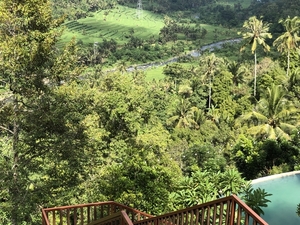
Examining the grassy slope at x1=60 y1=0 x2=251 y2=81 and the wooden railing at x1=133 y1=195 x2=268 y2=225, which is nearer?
the wooden railing at x1=133 y1=195 x2=268 y2=225

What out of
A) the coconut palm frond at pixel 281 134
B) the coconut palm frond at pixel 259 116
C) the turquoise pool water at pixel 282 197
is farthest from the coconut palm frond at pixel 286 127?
the turquoise pool water at pixel 282 197

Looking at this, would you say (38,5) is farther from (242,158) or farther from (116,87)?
(242,158)

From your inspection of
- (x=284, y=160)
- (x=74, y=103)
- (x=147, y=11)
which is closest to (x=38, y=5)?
(x=74, y=103)

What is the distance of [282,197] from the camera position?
12.9m

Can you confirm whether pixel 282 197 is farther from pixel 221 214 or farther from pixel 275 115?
pixel 221 214

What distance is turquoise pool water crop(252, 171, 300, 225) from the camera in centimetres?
1129

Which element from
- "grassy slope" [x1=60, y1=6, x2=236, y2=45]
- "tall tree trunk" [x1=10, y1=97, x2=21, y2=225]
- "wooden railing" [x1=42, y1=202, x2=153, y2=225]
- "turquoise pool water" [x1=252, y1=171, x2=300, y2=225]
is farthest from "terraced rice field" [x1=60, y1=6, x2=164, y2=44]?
"wooden railing" [x1=42, y1=202, x2=153, y2=225]

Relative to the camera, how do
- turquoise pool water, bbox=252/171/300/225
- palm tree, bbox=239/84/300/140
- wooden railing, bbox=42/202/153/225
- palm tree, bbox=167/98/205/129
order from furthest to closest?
palm tree, bbox=167/98/205/129 → palm tree, bbox=239/84/300/140 → turquoise pool water, bbox=252/171/300/225 → wooden railing, bbox=42/202/153/225

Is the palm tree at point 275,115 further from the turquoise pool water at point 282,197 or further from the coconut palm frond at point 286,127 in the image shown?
the turquoise pool water at point 282,197

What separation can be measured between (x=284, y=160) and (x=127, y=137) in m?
9.21

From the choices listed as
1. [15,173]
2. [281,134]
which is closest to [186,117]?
[281,134]

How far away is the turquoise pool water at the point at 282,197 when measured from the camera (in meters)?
11.3

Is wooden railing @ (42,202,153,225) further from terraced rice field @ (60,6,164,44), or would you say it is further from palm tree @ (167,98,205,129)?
terraced rice field @ (60,6,164,44)

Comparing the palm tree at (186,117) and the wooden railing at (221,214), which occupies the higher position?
the wooden railing at (221,214)
